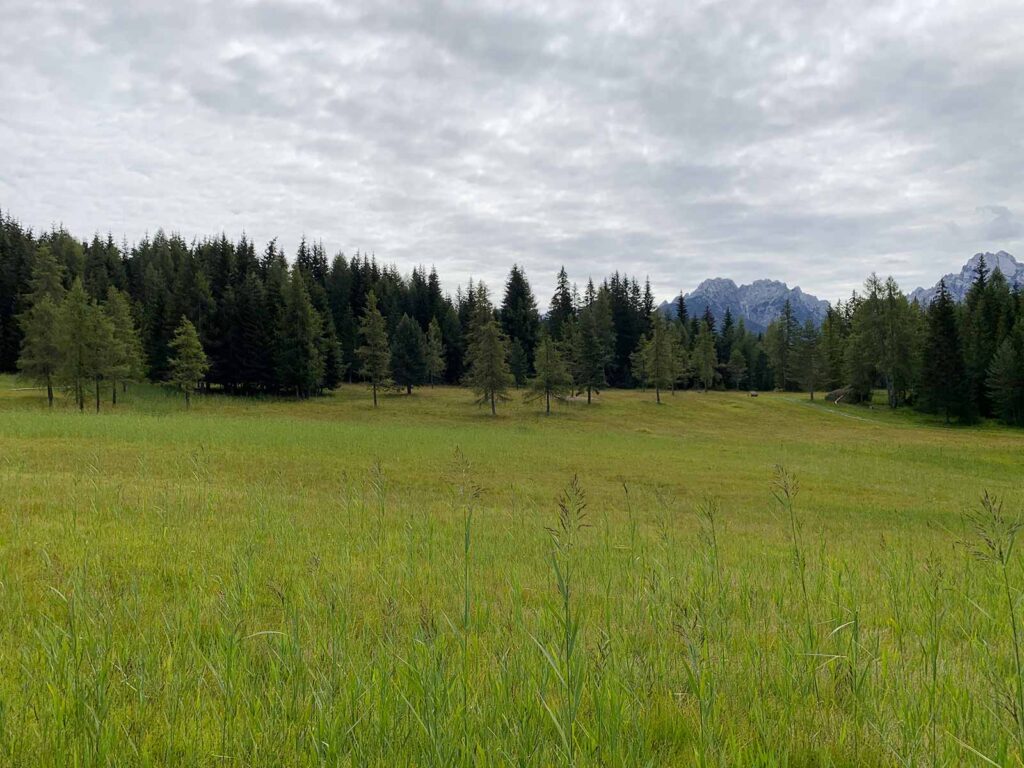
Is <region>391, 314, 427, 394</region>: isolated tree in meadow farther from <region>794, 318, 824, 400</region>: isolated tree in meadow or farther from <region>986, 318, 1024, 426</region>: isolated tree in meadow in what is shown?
<region>986, 318, 1024, 426</region>: isolated tree in meadow

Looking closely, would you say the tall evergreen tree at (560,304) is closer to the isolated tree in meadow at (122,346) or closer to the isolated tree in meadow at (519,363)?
the isolated tree in meadow at (519,363)

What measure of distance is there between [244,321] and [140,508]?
200ft

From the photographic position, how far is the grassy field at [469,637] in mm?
2316

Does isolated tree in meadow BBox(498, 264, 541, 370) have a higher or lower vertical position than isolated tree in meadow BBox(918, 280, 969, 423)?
higher

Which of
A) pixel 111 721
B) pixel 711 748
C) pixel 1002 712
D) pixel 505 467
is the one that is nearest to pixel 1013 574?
pixel 1002 712

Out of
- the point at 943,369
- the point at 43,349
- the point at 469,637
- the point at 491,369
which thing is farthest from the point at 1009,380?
the point at 43,349

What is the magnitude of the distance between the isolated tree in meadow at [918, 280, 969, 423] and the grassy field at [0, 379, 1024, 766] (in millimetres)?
62359

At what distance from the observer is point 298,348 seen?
6075 cm

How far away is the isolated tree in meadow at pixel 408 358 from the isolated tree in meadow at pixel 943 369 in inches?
2466

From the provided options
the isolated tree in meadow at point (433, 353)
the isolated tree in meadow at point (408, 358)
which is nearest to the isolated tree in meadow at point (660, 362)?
the isolated tree in meadow at point (433, 353)

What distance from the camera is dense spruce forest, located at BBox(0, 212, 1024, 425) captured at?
51906 mm

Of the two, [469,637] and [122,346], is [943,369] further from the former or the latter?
[122,346]

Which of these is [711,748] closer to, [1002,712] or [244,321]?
[1002,712]

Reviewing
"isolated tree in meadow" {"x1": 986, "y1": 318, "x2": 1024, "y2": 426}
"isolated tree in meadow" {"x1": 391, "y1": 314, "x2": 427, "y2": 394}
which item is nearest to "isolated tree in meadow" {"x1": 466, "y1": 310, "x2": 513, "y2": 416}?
"isolated tree in meadow" {"x1": 391, "y1": 314, "x2": 427, "y2": 394}
